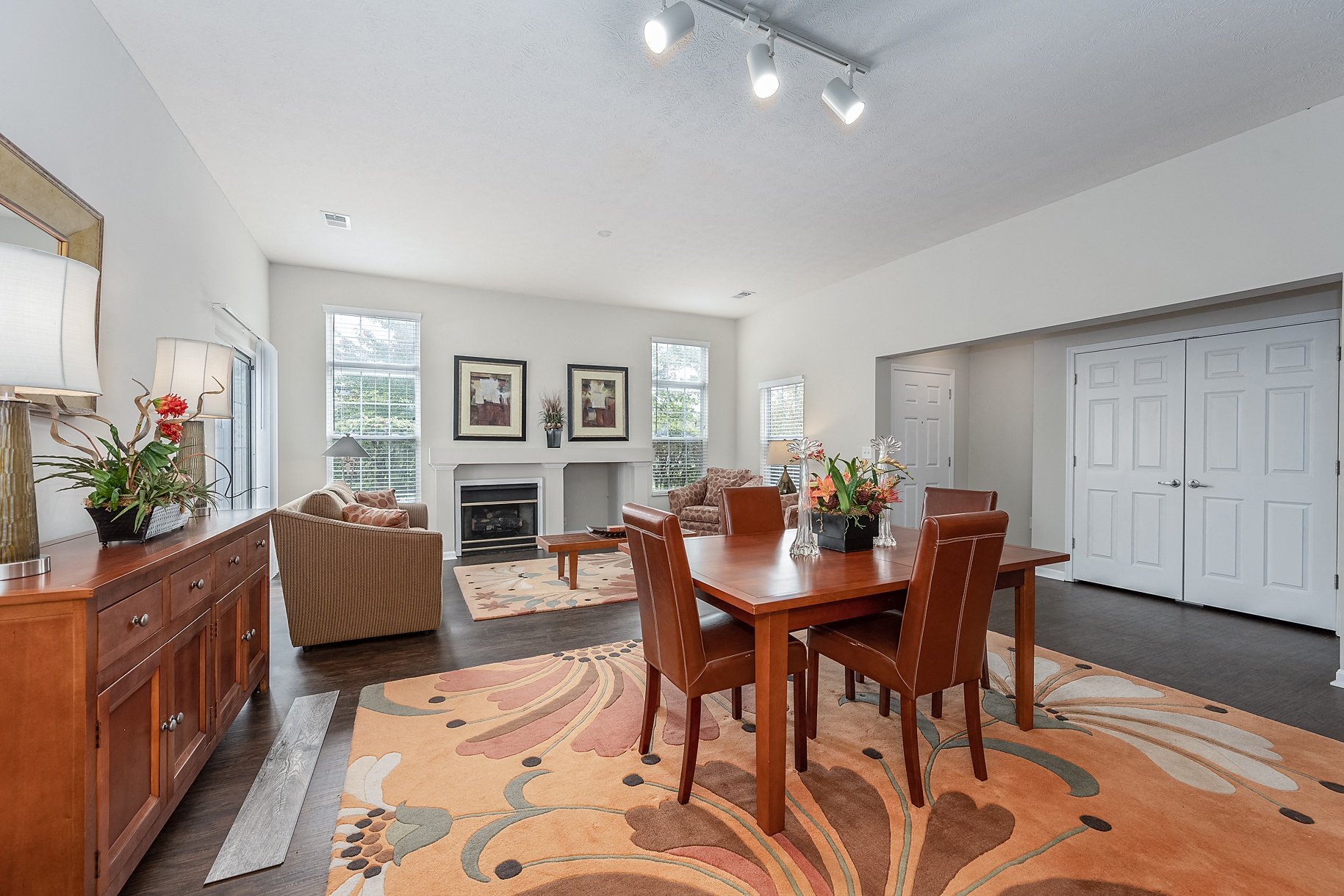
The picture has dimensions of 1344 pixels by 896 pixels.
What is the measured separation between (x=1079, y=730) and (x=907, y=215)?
356cm

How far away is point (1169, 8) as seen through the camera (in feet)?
7.73

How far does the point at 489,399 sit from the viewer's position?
6.57m

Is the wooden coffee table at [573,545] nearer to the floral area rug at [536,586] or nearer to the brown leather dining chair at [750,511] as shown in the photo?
the floral area rug at [536,586]

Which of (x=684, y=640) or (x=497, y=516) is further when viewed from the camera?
(x=497, y=516)

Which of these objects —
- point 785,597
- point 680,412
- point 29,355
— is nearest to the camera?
point 29,355

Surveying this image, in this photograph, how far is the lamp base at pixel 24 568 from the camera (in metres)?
1.34

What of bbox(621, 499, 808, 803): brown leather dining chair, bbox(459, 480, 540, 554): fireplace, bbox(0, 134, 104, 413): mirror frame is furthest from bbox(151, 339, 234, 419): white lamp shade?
bbox(459, 480, 540, 554): fireplace

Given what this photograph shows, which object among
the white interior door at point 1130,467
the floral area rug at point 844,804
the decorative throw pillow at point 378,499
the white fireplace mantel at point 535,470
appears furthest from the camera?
the white fireplace mantel at point 535,470

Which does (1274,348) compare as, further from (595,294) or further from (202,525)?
(202,525)

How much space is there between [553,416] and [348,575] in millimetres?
3549

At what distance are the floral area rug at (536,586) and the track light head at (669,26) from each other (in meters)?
3.03

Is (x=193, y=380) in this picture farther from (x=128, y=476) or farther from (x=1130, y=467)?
(x=1130, y=467)

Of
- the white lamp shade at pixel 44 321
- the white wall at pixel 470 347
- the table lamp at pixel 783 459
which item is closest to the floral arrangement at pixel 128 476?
the white lamp shade at pixel 44 321

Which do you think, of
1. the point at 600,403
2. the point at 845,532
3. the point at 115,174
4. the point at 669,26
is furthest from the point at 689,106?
the point at 600,403
